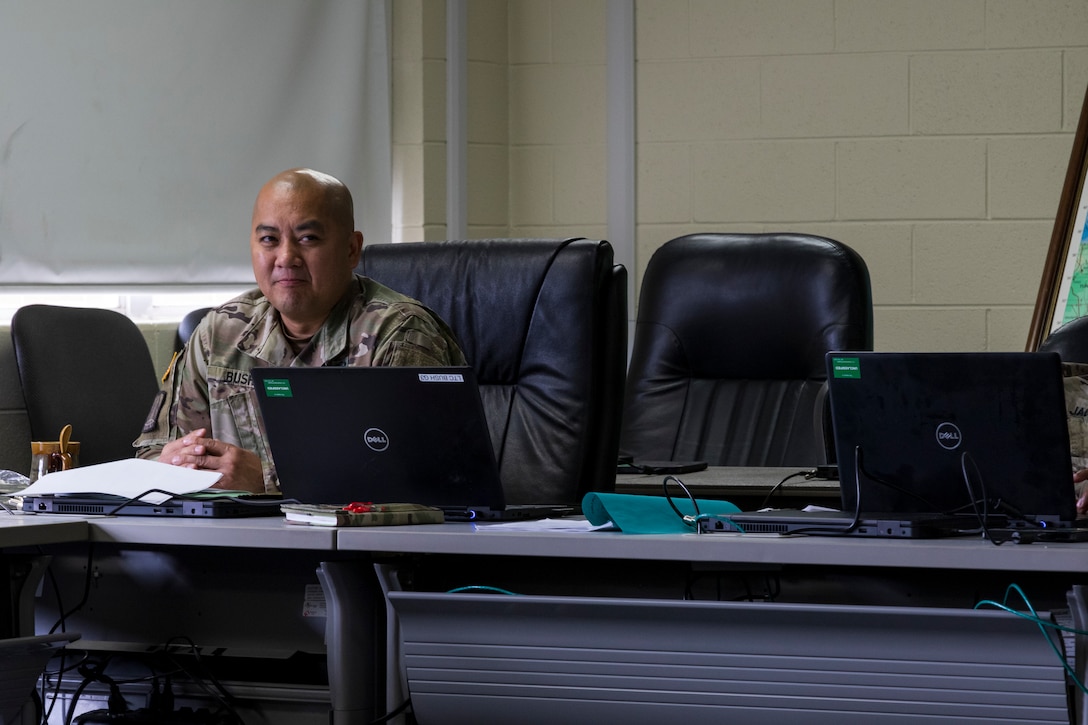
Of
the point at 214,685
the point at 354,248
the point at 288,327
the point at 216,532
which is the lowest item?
the point at 214,685

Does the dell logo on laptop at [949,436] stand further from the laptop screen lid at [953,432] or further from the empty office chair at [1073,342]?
the empty office chair at [1073,342]

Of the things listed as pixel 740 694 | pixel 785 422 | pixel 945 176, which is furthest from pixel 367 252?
pixel 945 176

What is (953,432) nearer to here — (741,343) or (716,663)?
(716,663)

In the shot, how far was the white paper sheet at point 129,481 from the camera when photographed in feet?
6.11

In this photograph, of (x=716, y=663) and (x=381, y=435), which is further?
(x=381, y=435)

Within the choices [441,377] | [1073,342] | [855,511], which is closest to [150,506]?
[441,377]

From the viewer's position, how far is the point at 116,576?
1.88 meters

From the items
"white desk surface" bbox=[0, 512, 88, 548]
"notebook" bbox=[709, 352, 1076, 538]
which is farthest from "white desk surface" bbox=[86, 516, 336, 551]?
"notebook" bbox=[709, 352, 1076, 538]

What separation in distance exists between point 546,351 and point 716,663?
1.03 metres

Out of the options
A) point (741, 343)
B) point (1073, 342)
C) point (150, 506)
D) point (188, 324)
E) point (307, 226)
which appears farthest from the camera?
point (188, 324)

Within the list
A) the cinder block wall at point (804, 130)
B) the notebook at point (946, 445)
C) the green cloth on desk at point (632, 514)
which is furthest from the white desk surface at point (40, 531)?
the cinder block wall at point (804, 130)

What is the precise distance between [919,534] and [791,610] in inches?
7.2

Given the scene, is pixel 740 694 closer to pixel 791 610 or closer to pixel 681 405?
pixel 791 610

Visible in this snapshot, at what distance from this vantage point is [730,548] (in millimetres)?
1476
